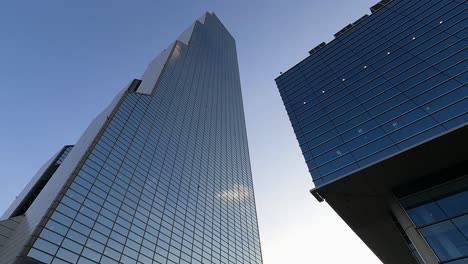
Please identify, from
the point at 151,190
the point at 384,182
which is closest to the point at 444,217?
the point at 384,182

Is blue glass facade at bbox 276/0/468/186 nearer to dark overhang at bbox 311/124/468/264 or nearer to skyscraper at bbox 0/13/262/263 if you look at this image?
dark overhang at bbox 311/124/468/264

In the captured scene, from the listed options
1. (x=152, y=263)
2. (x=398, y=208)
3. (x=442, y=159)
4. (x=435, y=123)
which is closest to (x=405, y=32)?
(x=435, y=123)

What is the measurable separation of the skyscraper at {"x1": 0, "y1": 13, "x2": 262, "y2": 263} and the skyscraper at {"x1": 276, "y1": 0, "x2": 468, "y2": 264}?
2633cm

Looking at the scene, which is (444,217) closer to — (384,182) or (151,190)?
(384,182)

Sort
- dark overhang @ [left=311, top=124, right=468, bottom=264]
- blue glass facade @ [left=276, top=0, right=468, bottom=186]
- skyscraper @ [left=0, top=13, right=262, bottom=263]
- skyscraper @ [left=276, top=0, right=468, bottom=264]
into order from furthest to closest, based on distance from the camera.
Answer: skyscraper @ [left=0, top=13, right=262, bottom=263]
blue glass facade @ [left=276, top=0, right=468, bottom=186]
dark overhang @ [left=311, top=124, right=468, bottom=264]
skyscraper @ [left=276, top=0, right=468, bottom=264]

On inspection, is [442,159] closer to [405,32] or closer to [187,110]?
[405,32]

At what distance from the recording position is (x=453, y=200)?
2317cm

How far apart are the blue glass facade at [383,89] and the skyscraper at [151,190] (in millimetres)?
26424

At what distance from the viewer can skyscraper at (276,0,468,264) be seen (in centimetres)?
2362

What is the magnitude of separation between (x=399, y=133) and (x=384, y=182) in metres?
4.39

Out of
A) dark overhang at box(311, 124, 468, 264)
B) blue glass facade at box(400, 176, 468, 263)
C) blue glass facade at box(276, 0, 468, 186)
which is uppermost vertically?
blue glass facade at box(276, 0, 468, 186)

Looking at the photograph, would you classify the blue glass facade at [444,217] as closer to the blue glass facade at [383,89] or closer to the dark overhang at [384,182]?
the dark overhang at [384,182]

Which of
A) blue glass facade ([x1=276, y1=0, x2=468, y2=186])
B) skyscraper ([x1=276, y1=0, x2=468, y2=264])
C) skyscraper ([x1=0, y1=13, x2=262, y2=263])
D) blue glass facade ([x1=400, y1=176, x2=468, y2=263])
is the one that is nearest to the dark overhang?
skyscraper ([x1=276, y1=0, x2=468, y2=264])

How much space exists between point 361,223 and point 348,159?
299 inches
